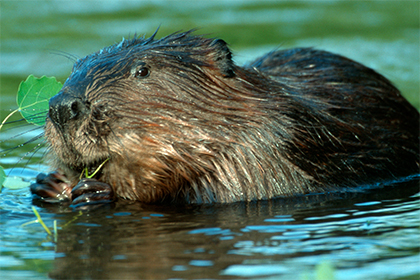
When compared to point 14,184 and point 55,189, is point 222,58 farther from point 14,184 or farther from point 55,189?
point 14,184

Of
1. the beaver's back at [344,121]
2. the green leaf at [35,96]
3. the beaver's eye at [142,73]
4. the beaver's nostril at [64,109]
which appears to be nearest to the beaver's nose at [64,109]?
the beaver's nostril at [64,109]

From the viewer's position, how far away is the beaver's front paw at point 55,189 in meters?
3.84

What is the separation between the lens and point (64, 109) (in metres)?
3.32

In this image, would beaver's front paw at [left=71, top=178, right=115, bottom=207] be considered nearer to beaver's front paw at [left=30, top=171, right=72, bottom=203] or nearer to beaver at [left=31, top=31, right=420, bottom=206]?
beaver at [left=31, top=31, right=420, bottom=206]

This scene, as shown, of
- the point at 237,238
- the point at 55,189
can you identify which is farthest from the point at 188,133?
the point at 55,189

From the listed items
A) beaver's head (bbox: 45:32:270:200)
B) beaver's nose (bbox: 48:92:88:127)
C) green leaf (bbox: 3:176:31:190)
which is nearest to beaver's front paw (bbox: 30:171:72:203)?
beaver's head (bbox: 45:32:270:200)

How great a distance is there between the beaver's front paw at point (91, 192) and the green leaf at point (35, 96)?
1.66 ft

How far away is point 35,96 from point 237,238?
160cm

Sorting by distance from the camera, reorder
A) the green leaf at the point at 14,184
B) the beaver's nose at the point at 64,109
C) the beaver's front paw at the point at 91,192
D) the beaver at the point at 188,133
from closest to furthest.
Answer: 1. the beaver's nose at the point at 64,109
2. the beaver at the point at 188,133
3. the beaver's front paw at the point at 91,192
4. the green leaf at the point at 14,184

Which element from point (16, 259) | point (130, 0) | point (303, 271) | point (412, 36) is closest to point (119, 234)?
point (16, 259)

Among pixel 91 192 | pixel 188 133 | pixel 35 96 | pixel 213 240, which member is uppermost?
pixel 35 96

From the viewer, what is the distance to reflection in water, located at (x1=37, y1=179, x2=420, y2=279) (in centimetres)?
262

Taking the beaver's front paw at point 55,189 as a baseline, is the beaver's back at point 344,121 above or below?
above

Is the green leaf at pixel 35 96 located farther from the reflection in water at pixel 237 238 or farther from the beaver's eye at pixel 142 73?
the reflection in water at pixel 237 238
